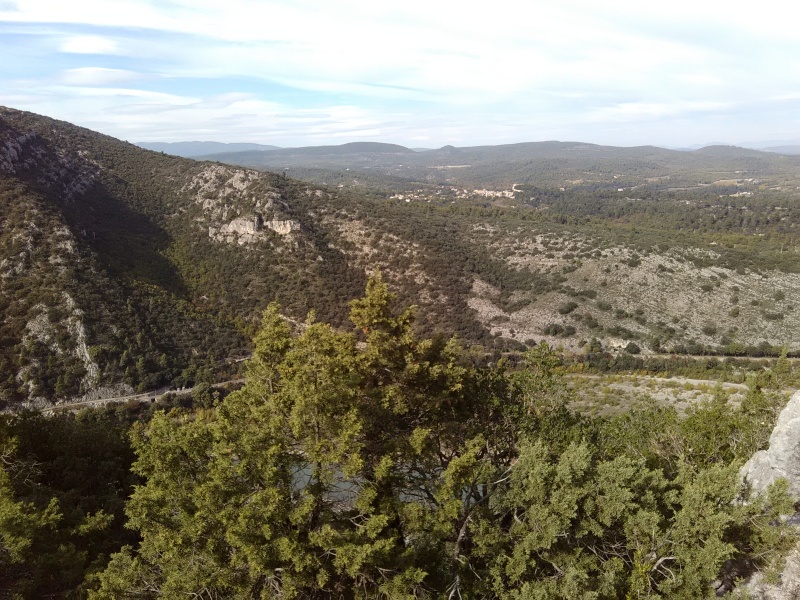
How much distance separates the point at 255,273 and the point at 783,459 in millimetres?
49656

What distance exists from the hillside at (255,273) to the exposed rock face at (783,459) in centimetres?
3141

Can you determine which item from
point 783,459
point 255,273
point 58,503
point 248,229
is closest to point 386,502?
point 783,459

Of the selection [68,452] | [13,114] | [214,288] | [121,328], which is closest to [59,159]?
[13,114]

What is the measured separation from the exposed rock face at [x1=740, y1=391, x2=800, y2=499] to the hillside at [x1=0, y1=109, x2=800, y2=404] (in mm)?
31406

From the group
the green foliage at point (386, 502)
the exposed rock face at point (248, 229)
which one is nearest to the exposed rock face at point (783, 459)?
the green foliage at point (386, 502)

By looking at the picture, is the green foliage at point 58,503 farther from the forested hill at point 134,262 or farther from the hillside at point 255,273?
the hillside at point 255,273

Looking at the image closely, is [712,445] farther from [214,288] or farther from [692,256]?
[692,256]

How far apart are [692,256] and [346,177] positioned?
534 ft

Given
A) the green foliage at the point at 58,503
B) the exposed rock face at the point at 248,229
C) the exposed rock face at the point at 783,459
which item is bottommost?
the green foliage at the point at 58,503

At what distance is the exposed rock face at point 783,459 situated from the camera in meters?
9.98

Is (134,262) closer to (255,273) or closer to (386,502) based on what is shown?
(255,273)

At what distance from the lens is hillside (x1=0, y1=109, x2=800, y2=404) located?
3500 centimetres

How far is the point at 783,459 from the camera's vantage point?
33.1 feet

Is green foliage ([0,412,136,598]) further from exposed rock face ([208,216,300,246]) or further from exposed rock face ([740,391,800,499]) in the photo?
exposed rock face ([208,216,300,246])
